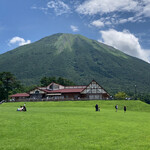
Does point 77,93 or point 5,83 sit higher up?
point 5,83

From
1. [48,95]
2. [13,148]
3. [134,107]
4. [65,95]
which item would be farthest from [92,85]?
[13,148]

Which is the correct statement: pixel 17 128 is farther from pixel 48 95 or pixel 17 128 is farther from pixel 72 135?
pixel 48 95

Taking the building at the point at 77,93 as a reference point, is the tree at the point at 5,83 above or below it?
above

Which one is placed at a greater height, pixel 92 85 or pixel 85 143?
pixel 92 85

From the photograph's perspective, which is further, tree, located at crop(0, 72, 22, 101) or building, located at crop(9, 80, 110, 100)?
tree, located at crop(0, 72, 22, 101)

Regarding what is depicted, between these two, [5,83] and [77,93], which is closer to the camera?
[77,93]

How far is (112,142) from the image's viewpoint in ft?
38.5

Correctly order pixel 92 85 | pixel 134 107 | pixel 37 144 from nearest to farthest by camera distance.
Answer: pixel 37 144
pixel 134 107
pixel 92 85

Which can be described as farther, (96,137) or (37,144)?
(96,137)

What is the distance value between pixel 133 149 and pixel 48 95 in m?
66.2

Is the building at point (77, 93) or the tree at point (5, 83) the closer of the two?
the building at point (77, 93)

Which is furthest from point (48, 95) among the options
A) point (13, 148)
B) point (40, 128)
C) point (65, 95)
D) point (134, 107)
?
point (13, 148)

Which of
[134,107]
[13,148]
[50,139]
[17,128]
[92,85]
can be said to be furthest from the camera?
[92,85]

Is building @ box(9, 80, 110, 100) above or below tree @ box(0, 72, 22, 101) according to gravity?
below
